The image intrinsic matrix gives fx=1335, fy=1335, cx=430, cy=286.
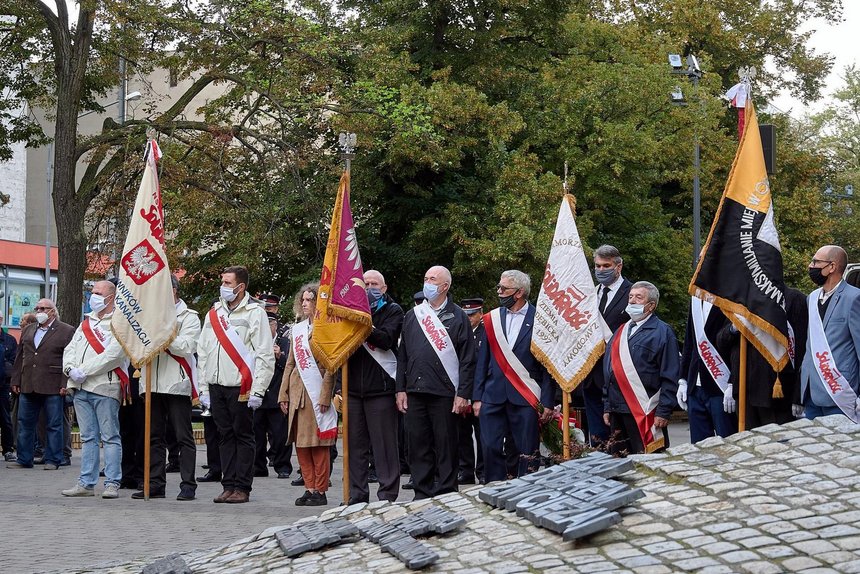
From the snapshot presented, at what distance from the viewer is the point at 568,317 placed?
11984mm

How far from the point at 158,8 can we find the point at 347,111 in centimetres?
369

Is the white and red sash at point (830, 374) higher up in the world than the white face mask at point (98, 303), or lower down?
lower down

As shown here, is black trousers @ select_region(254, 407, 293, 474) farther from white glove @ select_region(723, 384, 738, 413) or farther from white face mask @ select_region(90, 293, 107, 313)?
white glove @ select_region(723, 384, 738, 413)

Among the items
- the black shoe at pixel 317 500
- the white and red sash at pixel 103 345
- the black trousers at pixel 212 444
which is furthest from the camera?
the black trousers at pixel 212 444

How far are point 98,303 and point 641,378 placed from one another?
626cm

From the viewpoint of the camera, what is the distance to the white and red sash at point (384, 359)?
12.1 metres

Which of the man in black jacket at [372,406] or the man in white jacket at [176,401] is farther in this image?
the man in white jacket at [176,401]

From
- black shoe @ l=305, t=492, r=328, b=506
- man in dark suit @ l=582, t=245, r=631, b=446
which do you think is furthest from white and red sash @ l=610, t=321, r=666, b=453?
black shoe @ l=305, t=492, r=328, b=506

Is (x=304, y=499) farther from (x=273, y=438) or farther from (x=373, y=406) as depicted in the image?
(x=273, y=438)

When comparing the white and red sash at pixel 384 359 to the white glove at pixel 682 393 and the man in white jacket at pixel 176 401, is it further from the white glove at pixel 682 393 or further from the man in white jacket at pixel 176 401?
the man in white jacket at pixel 176 401

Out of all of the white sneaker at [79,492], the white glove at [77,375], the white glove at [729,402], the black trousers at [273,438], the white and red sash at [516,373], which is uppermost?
the white glove at [77,375]

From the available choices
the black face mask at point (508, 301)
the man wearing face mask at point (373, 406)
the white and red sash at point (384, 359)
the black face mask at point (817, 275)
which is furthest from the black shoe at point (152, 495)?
the black face mask at point (817, 275)

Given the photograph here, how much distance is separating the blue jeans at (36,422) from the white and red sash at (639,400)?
9.21 meters

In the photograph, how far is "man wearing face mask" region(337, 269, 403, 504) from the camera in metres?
12.0
